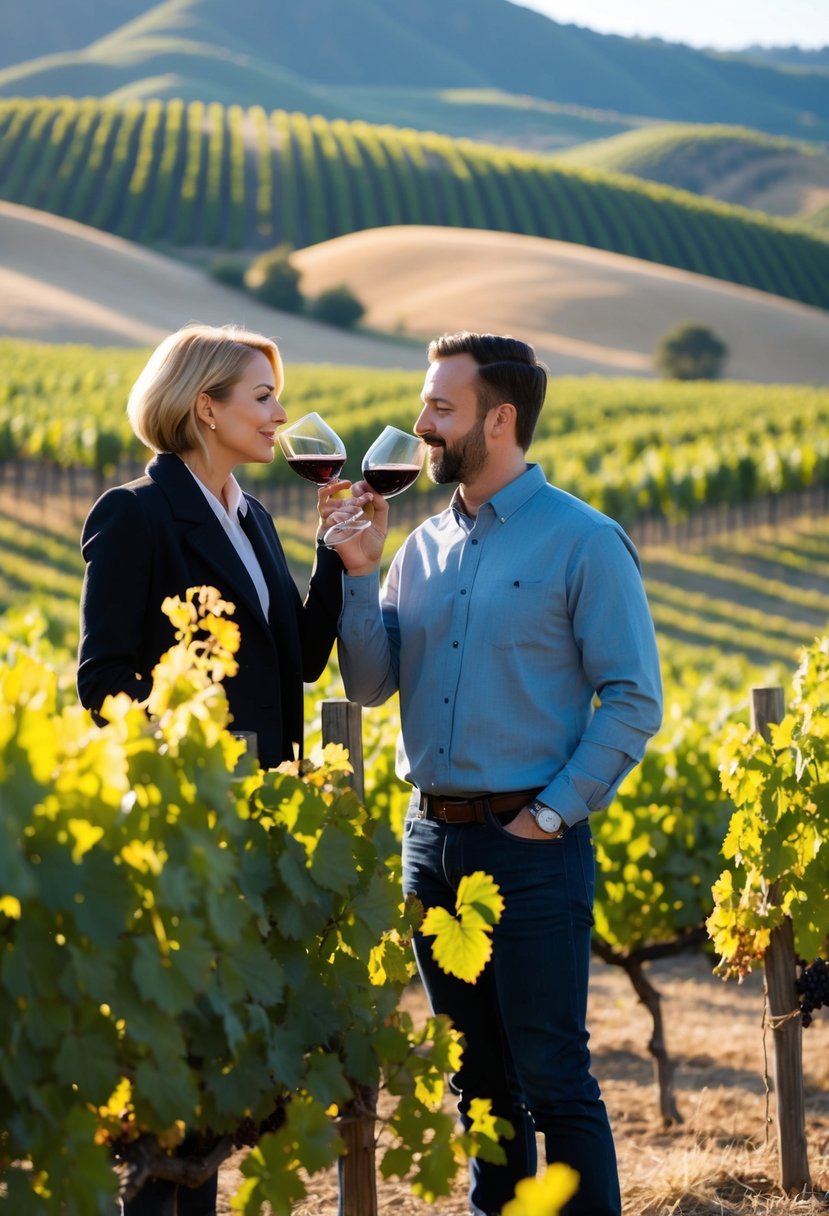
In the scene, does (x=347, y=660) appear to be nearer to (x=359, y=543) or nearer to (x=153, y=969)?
(x=359, y=543)

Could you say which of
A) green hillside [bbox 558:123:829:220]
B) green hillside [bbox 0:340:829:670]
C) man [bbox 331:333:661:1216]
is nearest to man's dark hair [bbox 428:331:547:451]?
man [bbox 331:333:661:1216]

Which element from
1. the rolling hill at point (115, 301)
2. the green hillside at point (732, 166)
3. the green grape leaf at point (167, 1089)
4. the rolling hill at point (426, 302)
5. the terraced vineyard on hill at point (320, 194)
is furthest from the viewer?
the green hillside at point (732, 166)

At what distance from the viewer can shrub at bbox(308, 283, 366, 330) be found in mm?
56656

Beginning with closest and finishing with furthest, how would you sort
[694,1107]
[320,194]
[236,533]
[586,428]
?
[236,533]
[694,1107]
[586,428]
[320,194]

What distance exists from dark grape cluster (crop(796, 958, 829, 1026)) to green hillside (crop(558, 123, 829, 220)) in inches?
5146

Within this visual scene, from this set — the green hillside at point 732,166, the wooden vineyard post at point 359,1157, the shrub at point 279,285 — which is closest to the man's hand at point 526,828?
the wooden vineyard post at point 359,1157

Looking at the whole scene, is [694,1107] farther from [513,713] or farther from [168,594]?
[168,594]

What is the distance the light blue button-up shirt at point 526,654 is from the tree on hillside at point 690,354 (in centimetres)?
4705

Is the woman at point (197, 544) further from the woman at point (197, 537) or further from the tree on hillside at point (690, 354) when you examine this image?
the tree on hillside at point (690, 354)

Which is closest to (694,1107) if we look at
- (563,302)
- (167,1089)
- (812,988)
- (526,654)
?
(812,988)

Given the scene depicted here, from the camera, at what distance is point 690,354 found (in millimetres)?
49312

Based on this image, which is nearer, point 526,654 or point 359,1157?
point 359,1157

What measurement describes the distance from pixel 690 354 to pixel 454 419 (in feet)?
157

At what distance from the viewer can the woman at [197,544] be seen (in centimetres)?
285
